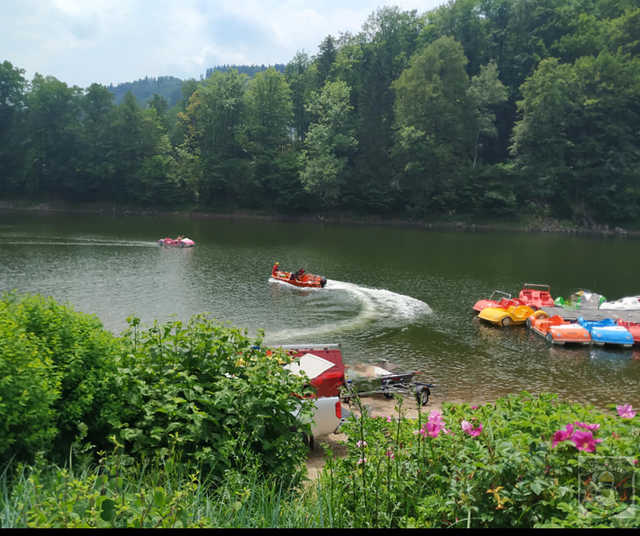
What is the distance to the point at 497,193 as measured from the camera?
78000 millimetres

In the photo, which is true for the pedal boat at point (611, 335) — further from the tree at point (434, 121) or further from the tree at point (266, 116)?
the tree at point (266, 116)

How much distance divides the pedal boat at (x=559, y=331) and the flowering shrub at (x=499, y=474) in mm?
20109

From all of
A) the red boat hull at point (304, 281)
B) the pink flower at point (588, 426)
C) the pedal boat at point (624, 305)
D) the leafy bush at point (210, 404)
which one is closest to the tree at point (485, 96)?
the pedal boat at point (624, 305)

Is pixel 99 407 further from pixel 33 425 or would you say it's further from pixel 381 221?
pixel 381 221

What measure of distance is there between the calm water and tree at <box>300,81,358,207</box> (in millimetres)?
17469

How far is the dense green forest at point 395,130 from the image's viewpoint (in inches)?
3137

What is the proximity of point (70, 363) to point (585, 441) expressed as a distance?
5861mm

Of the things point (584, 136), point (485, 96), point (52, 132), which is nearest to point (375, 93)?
point (485, 96)

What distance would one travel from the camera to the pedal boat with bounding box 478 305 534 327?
89.9ft

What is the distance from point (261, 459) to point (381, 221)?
76.3 meters

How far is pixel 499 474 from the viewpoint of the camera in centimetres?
472

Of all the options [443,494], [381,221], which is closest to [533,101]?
[381,221]

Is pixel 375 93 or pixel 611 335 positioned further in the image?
pixel 375 93

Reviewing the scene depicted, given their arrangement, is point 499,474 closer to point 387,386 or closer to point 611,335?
point 387,386
